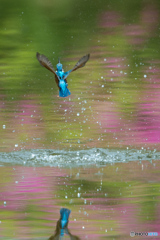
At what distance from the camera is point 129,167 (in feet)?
10.2

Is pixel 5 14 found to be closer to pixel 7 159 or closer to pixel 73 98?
pixel 73 98

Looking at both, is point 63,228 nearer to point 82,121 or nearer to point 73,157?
point 73,157

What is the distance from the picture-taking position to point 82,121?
15.2 feet

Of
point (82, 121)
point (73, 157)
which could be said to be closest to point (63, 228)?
point (73, 157)

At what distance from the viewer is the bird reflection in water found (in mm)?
1744

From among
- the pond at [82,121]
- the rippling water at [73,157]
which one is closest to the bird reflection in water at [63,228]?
the pond at [82,121]

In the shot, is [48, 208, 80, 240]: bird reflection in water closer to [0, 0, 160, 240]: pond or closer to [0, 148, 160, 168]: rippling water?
[0, 0, 160, 240]: pond

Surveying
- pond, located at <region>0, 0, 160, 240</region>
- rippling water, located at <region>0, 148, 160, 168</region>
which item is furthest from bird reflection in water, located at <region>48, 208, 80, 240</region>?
rippling water, located at <region>0, 148, 160, 168</region>

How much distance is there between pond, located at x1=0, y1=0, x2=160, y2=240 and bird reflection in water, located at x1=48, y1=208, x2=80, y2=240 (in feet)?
0.04

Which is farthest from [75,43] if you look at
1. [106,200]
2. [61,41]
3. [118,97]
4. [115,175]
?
[106,200]

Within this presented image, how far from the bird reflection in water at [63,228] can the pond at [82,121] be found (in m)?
0.01

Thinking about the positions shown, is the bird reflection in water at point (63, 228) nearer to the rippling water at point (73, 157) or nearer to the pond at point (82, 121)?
the pond at point (82, 121)

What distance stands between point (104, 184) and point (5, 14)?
3883mm

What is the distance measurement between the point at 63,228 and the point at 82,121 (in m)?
2.77
